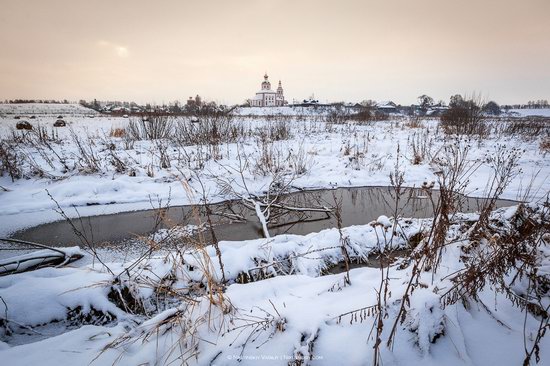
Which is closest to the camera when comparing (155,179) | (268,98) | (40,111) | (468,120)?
(155,179)

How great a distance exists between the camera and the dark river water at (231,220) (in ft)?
13.9

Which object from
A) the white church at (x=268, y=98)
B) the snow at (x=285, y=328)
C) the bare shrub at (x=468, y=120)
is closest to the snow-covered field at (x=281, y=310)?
the snow at (x=285, y=328)

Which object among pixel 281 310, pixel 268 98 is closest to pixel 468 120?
pixel 281 310

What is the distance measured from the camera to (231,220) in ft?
16.1

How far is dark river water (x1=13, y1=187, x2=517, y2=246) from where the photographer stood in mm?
4234

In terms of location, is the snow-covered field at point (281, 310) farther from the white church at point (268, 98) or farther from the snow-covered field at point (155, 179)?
the white church at point (268, 98)

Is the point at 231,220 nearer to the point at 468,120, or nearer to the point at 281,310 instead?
the point at 281,310

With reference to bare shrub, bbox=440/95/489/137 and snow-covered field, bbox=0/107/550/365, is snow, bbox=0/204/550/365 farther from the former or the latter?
bare shrub, bbox=440/95/489/137

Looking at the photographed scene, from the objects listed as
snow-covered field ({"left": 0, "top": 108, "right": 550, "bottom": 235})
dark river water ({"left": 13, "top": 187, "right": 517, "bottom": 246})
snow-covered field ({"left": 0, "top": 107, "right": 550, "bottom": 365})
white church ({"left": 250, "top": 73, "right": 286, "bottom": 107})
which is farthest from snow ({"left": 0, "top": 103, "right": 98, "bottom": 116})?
white church ({"left": 250, "top": 73, "right": 286, "bottom": 107})

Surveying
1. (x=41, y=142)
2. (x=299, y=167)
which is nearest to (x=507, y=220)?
(x=299, y=167)

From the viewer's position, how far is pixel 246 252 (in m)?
3.20

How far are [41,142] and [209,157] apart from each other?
23.6 feet

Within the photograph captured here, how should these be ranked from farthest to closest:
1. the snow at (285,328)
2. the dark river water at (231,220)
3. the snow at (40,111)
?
the snow at (40,111) < the dark river water at (231,220) < the snow at (285,328)

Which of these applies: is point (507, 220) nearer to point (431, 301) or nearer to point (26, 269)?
point (431, 301)
